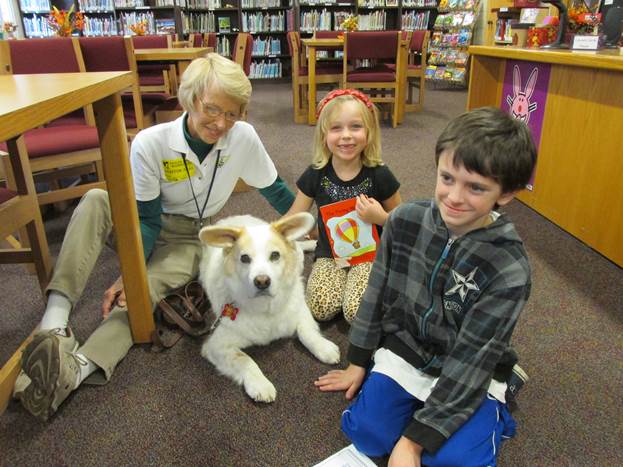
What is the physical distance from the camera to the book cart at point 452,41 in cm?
745

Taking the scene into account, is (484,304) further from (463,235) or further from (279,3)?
(279,3)

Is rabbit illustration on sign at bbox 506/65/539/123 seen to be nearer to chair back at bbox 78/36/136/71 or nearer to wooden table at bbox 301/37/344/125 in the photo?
wooden table at bbox 301/37/344/125

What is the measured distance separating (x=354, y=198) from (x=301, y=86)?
4.45 metres

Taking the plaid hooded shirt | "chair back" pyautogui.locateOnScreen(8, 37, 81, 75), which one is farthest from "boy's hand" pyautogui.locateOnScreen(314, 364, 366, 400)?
"chair back" pyautogui.locateOnScreen(8, 37, 81, 75)

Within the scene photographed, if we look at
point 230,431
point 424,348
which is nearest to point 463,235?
point 424,348

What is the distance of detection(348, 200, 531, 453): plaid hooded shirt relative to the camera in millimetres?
1050

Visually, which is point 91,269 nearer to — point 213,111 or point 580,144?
point 213,111

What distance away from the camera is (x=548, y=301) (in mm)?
1893

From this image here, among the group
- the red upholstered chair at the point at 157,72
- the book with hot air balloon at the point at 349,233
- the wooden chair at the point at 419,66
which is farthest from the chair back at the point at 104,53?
the wooden chair at the point at 419,66

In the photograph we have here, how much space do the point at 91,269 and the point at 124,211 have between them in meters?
0.32

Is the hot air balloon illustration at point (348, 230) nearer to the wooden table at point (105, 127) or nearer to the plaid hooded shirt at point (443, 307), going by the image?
the plaid hooded shirt at point (443, 307)

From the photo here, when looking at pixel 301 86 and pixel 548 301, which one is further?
pixel 301 86

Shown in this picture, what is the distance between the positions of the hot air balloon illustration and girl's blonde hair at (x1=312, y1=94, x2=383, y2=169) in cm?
23

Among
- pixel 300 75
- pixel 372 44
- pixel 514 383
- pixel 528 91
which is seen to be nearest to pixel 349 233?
pixel 514 383
